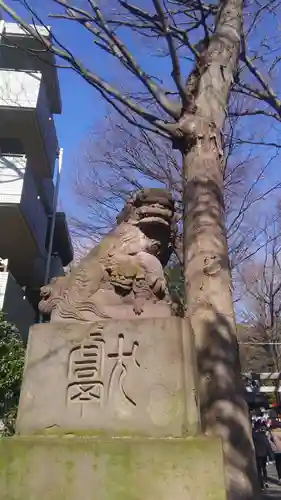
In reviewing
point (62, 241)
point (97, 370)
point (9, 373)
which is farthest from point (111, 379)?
point (62, 241)

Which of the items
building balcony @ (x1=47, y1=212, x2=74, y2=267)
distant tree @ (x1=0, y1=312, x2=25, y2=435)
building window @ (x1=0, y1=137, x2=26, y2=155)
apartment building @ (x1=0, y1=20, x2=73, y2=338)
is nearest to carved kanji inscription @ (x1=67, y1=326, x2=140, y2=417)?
distant tree @ (x1=0, y1=312, x2=25, y2=435)

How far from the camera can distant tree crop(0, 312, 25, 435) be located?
29.9ft

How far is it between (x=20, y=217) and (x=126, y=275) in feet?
30.7

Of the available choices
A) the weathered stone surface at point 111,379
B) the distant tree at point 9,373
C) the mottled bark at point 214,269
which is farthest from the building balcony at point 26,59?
the weathered stone surface at point 111,379

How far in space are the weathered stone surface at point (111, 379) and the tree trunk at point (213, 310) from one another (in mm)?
781

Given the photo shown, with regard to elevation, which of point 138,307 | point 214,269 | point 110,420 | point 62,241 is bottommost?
point 110,420

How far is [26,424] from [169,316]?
1.11 m

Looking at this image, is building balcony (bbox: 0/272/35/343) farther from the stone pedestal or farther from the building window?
the stone pedestal

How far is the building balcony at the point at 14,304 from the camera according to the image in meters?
10.9

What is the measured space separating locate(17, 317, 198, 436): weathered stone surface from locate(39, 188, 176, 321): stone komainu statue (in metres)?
0.13

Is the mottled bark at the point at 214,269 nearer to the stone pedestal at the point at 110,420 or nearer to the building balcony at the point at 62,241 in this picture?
the stone pedestal at the point at 110,420

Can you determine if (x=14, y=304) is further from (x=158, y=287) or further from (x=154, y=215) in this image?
(x=158, y=287)

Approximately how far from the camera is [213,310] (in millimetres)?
3830

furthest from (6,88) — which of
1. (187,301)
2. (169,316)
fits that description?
(169,316)
